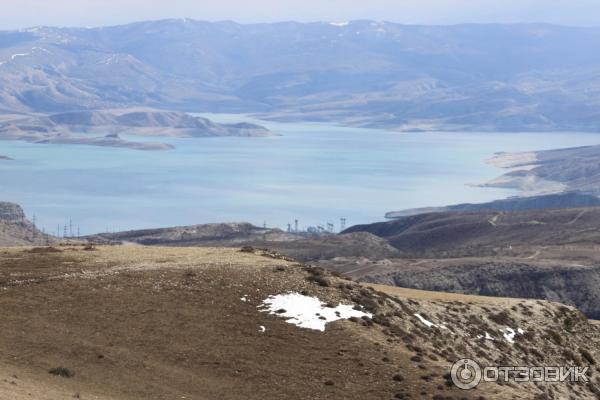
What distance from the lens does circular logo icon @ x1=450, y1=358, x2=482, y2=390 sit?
26609 millimetres

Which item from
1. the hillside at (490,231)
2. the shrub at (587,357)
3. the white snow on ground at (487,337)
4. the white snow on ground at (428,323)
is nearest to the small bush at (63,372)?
the white snow on ground at (428,323)

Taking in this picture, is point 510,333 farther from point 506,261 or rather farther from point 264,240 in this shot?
point 264,240

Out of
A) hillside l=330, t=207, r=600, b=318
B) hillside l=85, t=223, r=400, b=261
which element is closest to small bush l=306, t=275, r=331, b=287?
hillside l=330, t=207, r=600, b=318

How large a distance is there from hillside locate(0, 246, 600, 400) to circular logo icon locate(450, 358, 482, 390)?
0.96 ft

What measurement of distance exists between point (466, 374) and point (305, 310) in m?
5.04

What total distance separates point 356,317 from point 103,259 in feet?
32.4

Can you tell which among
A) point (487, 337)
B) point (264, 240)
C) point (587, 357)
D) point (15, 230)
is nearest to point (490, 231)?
point (264, 240)

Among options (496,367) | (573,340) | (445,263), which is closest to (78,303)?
(496,367)

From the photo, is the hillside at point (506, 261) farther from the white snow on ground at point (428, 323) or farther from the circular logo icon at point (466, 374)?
the circular logo icon at point (466, 374)

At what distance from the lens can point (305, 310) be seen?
2920cm

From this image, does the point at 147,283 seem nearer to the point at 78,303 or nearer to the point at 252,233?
the point at 78,303

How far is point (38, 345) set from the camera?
83.0 feet

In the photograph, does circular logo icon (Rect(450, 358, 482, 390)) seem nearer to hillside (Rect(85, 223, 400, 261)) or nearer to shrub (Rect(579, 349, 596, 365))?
shrub (Rect(579, 349, 596, 365))

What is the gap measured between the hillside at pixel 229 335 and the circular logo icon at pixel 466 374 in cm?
29
